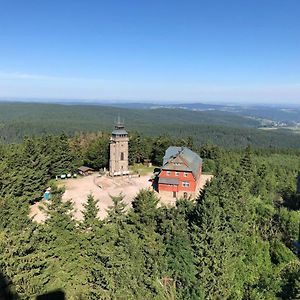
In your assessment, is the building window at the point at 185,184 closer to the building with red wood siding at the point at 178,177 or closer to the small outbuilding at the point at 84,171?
the building with red wood siding at the point at 178,177

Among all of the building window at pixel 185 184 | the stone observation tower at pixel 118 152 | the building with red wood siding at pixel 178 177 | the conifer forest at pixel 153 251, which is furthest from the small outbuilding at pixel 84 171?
the conifer forest at pixel 153 251

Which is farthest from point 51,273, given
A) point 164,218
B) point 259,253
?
point 259,253

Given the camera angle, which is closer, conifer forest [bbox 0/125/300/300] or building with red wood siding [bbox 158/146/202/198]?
conifer forest [bbox 0/125/300/300]

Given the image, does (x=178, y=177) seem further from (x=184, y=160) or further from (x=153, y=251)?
(x=153, y=251)

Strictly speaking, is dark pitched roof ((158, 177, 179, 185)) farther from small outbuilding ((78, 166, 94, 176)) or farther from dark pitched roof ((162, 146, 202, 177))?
small outbuilding ((78, 166, 94, 176))

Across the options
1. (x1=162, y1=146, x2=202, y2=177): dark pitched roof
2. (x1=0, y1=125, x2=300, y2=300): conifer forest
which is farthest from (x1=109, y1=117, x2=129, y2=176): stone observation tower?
(x1=0, y1=125, x2=300, y2=300): conifer forest

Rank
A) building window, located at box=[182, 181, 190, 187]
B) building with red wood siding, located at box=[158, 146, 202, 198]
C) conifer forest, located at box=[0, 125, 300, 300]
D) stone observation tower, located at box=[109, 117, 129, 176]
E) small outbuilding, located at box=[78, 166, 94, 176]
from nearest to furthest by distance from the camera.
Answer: conifer forest, located at box=[0, 125, 300, 300], building with red wood siding, located at box=[158, 146, 202, 198], building window, located at box=[182, 181, 190, 187], stone observation tower, located at box=[109, 117, 129, 176], small outbuilding, located at box=[78, 166, 94, 176]

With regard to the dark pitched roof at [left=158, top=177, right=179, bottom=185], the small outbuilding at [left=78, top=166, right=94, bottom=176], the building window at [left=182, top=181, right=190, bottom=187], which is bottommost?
the small outbuilding at [left=78, top=166, right=94, bottom=176]

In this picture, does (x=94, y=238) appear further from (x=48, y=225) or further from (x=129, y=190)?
(x=129, y=190)

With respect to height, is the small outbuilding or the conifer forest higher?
the conifer forest
